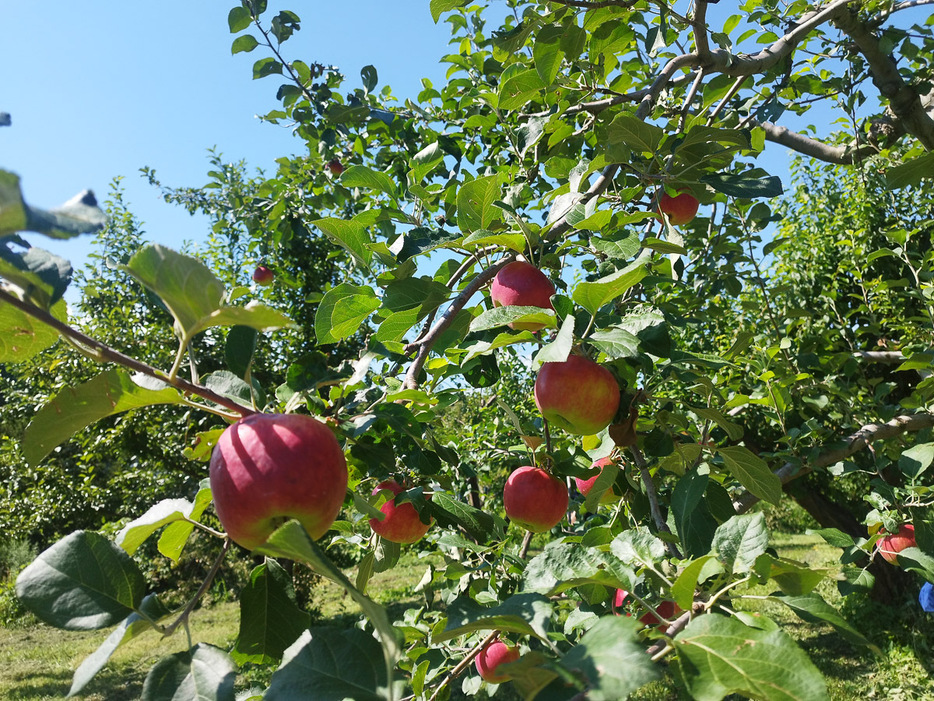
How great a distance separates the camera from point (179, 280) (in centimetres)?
53

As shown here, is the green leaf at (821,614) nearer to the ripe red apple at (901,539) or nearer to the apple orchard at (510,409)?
the apple orchard at (510,409)

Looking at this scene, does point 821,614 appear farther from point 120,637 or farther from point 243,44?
point 243,44

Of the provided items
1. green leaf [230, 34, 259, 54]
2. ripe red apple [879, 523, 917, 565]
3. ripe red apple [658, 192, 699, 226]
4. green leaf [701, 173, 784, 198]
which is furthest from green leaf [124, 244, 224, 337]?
green leaf [230, 34, 259, 54]

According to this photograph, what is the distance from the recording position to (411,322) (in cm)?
98

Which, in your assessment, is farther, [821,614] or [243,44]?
[243,44]

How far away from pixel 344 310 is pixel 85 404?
46 centimetres

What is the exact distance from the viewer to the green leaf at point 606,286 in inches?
29.5

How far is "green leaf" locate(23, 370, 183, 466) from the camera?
622mm

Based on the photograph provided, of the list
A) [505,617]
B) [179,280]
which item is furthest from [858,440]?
[179,280]

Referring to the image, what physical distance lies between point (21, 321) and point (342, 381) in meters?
0.35

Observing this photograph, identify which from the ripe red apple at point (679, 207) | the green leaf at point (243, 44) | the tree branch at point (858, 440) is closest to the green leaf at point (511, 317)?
the ripe red apple at point (679, 207)

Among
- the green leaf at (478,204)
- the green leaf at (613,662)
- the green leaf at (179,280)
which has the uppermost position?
the green leaf at (478,204)

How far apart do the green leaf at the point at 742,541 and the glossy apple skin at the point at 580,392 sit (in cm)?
28

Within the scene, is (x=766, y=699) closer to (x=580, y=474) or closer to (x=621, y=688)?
(x=621, y=688)
